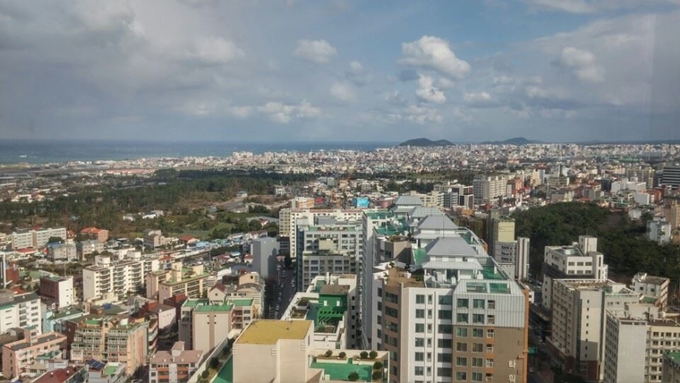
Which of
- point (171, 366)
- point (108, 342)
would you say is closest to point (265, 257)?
point (108, 342)

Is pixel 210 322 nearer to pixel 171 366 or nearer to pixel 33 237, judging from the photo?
pixel 171 366

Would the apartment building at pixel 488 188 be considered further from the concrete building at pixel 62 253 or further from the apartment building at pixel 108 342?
the apartment building at pixel 108 342

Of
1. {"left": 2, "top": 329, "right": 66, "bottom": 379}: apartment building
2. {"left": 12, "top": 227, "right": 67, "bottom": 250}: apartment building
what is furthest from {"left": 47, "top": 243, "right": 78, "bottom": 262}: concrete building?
{"left": 2, "top": 329, "right": 66, "bottom": 379}: apartment building

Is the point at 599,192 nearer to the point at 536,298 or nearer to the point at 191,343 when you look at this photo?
the point at 536,298

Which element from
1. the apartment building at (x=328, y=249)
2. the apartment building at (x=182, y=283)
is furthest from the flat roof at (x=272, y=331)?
the apartment building at (x=182, y=283)

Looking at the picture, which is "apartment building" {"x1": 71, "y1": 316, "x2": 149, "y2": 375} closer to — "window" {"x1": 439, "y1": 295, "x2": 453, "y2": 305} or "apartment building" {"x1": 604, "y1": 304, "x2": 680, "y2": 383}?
"window" {"x1": 439, "y1": 295, "x2": 453, "y2": 305}

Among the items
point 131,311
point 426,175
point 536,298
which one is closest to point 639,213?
point 536,298
